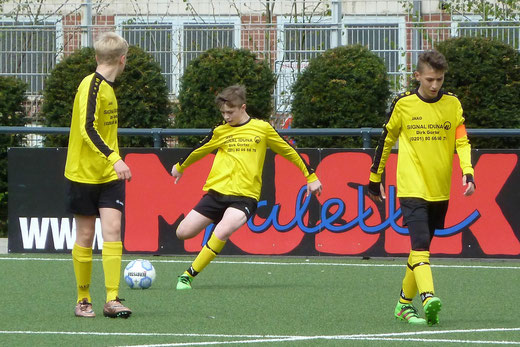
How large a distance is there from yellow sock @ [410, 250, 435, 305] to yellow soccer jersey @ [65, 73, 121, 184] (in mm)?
2078

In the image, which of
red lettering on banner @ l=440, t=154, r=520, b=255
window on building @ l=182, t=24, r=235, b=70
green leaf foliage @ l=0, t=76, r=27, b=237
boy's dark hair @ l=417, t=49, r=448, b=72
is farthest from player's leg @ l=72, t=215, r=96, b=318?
window on building @ l=182, t=24, r=235, b=70

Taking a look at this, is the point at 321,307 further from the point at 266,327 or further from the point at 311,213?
the point at 311,213

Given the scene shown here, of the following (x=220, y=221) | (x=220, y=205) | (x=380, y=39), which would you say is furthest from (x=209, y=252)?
(x=380, y=39)

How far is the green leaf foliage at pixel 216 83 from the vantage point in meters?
15.0

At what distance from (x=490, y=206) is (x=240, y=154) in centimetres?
319

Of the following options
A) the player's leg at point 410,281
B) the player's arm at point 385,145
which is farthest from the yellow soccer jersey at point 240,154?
the player's leg at point 410,281

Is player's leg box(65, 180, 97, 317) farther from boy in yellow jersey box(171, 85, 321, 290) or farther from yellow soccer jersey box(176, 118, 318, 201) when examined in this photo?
yellow soccer jersey box(176, 118, 318, 201)

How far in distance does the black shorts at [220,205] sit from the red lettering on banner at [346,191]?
7.49 ft

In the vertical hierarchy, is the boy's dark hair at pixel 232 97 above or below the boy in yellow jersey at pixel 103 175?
above

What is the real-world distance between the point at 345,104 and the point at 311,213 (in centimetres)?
245

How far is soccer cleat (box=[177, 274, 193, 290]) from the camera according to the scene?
10.0m

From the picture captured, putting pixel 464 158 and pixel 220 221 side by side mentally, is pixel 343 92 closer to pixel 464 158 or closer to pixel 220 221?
pixel 220 221

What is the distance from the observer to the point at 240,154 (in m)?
10.2

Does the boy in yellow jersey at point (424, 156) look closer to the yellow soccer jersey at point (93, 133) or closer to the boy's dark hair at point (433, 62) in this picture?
the boy's dark hair at point (433, 62)
